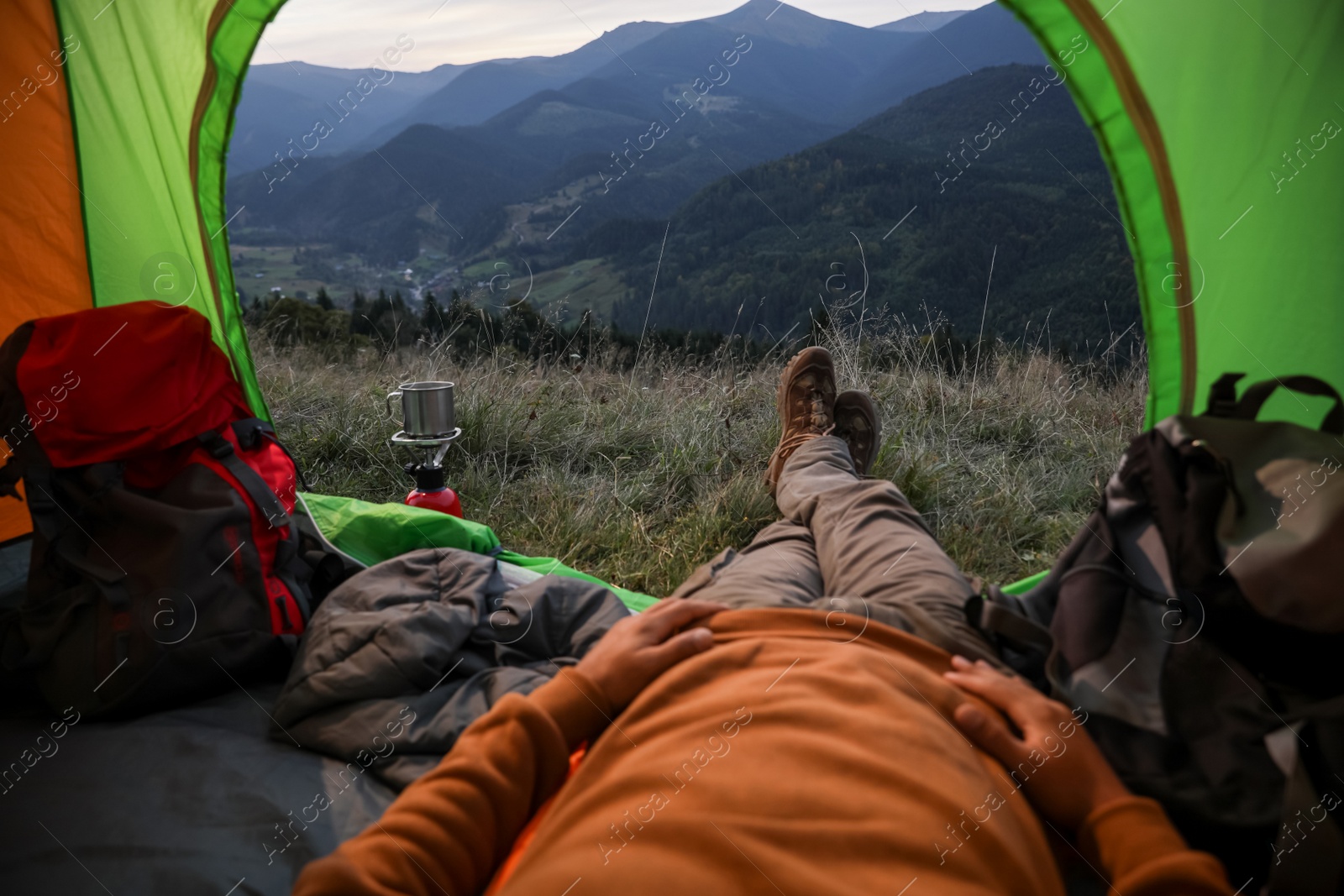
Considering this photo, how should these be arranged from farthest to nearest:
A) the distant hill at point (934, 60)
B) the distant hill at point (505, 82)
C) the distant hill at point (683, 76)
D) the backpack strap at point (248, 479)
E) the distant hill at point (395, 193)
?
the distant hill at point (505, 82) → the distant hill at point (934, 60) → the distant hill at point (683, 76) → the distant hill at point (395, 193) → the backpack strap at point (248, 479)

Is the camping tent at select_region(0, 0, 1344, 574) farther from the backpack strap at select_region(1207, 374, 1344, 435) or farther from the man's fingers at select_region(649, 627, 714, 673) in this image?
the man's fingers at select_region(649, 627, 714, 673)

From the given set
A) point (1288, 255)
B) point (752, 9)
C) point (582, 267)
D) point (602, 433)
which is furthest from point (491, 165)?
point (1288, 255)

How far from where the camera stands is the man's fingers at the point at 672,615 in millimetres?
1229

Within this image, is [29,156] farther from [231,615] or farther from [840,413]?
[840,413]

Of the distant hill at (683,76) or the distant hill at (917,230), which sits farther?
the distant hill at (683,76)

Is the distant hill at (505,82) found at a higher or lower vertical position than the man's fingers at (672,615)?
higher

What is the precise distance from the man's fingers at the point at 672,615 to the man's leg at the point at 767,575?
3.1 inches

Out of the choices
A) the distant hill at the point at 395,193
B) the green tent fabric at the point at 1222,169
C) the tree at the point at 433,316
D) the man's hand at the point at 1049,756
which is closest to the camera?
the man's hand at the point at 1049,756

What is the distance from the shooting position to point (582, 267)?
18.0m

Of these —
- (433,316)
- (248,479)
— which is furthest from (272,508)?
(433,316)

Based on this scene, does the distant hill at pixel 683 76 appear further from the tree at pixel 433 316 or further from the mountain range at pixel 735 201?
the tree at pixel 433 316

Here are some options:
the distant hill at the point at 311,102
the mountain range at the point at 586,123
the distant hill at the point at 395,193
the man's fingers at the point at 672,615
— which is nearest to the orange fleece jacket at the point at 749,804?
the man's fingers at the point at 672,615

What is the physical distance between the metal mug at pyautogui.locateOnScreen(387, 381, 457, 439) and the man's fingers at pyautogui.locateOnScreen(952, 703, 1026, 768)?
5.60 ft

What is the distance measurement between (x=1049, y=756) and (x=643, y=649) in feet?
1.96
